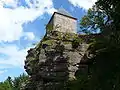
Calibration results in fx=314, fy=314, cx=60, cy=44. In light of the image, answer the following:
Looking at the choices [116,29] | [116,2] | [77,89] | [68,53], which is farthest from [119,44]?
[68,53]

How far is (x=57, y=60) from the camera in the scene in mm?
26234

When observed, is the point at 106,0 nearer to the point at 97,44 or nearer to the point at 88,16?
the point at 97,44

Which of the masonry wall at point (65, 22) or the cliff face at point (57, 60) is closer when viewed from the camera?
the cliff face at point (57, 60)

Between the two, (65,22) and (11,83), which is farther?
(11,83)

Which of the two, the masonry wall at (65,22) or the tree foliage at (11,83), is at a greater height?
the masonry wall at (65,22)

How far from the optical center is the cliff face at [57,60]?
25325mm

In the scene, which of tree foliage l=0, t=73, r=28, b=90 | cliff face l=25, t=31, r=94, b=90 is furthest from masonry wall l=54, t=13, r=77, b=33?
tree foliage l=0, t=73, r=28, b=90

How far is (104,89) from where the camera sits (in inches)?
416

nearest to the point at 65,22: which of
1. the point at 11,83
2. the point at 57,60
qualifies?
the point at 57,60

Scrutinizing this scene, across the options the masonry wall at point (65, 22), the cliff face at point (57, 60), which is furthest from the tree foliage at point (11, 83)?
the cliff face at point (57, 60)

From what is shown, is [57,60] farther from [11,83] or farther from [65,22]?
[11,83]

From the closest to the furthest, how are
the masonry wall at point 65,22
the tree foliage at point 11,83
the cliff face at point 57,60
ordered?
the cliff face at point 57,60 < the masonry wall at point 65,22 < the tree foliage at point 11,83

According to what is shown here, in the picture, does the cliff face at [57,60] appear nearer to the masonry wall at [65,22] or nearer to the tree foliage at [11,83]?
the masonry wall at [65,22]

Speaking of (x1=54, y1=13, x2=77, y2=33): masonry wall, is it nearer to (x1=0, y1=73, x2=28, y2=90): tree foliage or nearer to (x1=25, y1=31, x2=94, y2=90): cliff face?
(x1=25, y1=31, x2=94, y2=90): cliff face
